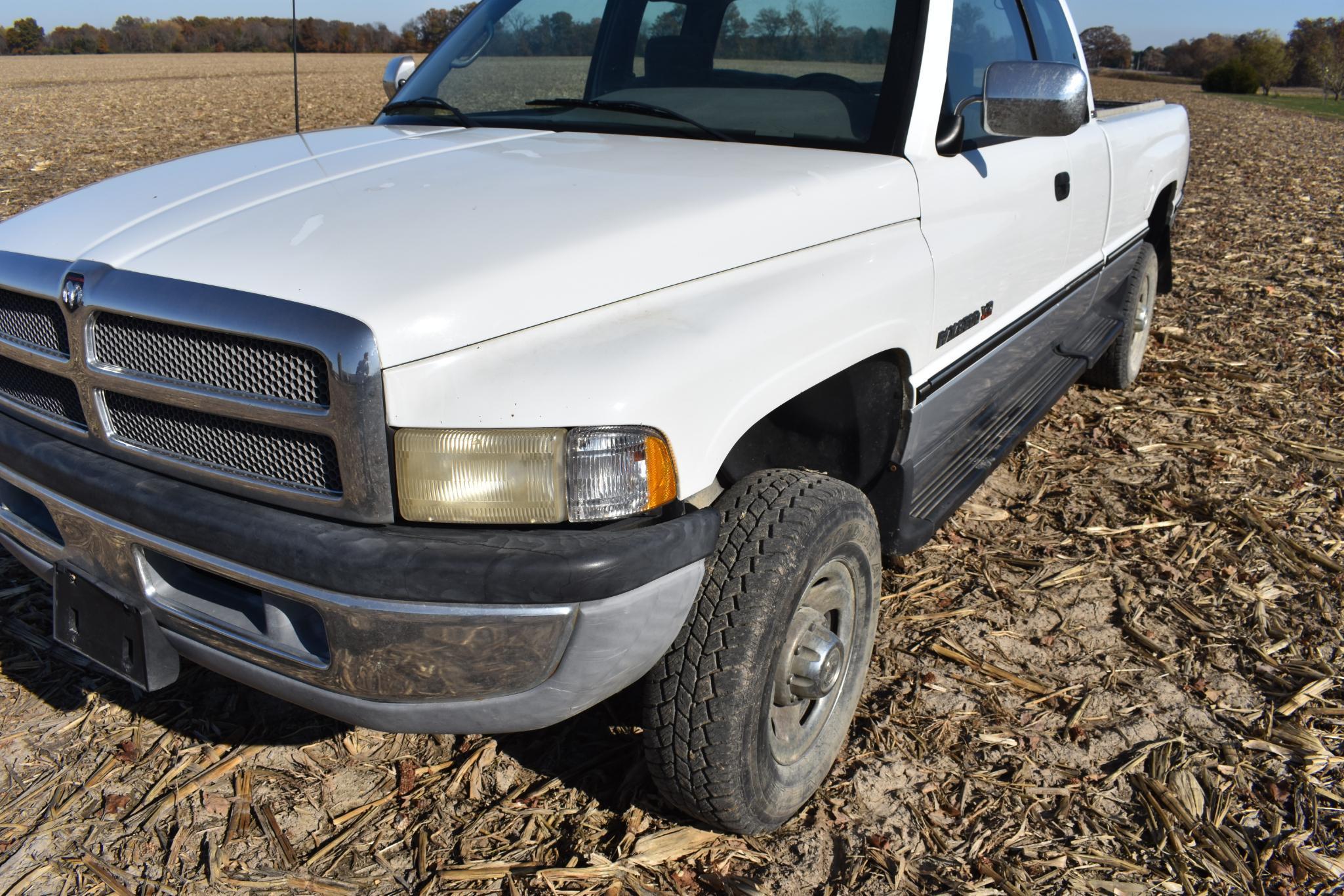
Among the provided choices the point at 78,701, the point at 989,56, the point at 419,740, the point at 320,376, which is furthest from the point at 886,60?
the point at 78,701

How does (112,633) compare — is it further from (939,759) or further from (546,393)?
(939,759)

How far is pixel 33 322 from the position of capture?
2.12 meters

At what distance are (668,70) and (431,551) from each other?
190 centimetres

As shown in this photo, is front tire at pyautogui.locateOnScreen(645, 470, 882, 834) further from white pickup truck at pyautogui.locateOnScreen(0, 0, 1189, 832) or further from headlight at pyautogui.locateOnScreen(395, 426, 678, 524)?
headlight at pyautogui.locateOnScreen(395, 426, 678, 524)

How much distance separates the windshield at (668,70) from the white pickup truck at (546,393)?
0.01 meters

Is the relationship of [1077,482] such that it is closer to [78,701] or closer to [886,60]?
[886,60]

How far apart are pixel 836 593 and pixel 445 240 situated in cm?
122

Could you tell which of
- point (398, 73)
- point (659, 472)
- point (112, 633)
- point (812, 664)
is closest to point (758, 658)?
point (812, 664)

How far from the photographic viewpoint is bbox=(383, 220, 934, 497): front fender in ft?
5.55

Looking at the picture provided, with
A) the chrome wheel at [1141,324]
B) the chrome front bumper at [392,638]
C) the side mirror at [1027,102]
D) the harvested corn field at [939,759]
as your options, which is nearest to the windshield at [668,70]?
the side mirror at [1027,102]

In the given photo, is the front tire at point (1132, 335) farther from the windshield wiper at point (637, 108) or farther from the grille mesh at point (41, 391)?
the grille mesh at point (41, 391)

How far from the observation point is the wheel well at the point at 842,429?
2553 mm

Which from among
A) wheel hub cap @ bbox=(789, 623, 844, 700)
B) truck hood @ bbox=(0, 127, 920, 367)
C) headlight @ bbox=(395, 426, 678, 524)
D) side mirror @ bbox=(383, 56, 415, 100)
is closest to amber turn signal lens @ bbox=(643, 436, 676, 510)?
headlight @ bbox=(395, 426, 678, 524)

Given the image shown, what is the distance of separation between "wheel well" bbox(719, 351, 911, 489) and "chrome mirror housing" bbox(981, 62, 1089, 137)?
29.7 inches
